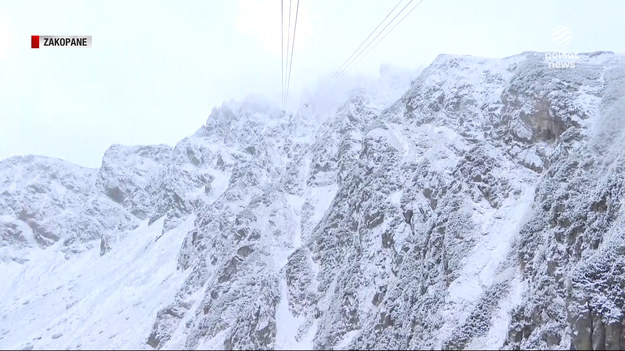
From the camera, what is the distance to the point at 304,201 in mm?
89562

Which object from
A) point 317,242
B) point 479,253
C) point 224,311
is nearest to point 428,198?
point 479,253

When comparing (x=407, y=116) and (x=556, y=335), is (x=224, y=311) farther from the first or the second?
(x=556, y=335)

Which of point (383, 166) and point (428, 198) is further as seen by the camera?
point (383, 166)

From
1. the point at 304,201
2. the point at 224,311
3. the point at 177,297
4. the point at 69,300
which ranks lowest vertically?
the point at 69,300

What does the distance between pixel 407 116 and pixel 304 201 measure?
22.2 meters

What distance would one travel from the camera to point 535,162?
5475 cm

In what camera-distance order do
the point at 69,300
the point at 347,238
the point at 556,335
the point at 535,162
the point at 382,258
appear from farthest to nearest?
the point at 69,300 → the point at 347,238 → the point at 382,258 → the point at 535,162 → the point at 556,335

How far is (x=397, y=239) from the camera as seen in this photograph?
2290 inches

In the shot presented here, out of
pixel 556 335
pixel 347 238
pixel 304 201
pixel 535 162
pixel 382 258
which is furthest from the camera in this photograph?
pixel 304 201

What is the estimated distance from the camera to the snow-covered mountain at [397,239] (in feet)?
135

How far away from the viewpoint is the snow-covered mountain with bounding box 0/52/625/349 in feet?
135

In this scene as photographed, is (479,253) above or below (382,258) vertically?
above

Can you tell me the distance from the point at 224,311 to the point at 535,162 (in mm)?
40471

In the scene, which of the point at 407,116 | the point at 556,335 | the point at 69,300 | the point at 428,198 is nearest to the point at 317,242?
the point at 428,198
